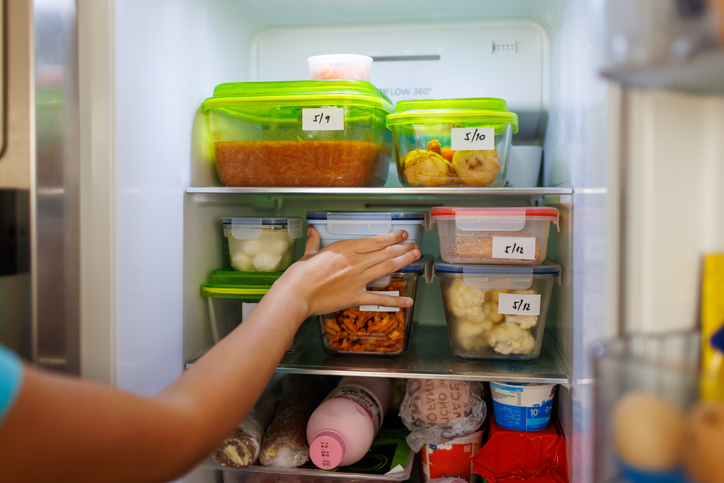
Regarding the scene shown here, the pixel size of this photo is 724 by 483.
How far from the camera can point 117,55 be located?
0.90m

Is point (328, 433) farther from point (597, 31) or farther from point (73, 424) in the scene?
point (597, 31)

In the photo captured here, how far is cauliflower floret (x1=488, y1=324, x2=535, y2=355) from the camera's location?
45.0 inches

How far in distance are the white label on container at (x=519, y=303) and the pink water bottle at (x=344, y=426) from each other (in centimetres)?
43

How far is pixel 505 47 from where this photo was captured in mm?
1404

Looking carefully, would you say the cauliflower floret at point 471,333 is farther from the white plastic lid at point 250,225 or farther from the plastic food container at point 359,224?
the white plastic lid at point 250,225

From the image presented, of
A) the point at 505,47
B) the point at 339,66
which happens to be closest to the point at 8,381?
the point at 339,66

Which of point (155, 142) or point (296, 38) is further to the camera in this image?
point (296, 38)

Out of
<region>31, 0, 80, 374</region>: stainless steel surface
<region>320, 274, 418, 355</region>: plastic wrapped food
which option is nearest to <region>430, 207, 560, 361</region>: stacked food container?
<region>320, 274, 418, 355</region>: plastic wrapped food

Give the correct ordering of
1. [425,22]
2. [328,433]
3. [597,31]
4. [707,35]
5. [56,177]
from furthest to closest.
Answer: [425,22], [328,433], [56,177], [597,31], [707,35]

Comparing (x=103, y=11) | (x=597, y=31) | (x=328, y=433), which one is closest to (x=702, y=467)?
(x=597, y=31)

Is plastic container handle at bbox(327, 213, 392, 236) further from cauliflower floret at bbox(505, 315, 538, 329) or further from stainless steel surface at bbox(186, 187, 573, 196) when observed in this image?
cauliflower floret at bbox(505, 315, 538, 329)

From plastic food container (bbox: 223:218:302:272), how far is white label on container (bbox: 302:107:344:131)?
0.25 metres

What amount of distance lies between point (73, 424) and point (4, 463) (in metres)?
0.06

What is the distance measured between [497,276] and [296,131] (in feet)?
1.94
